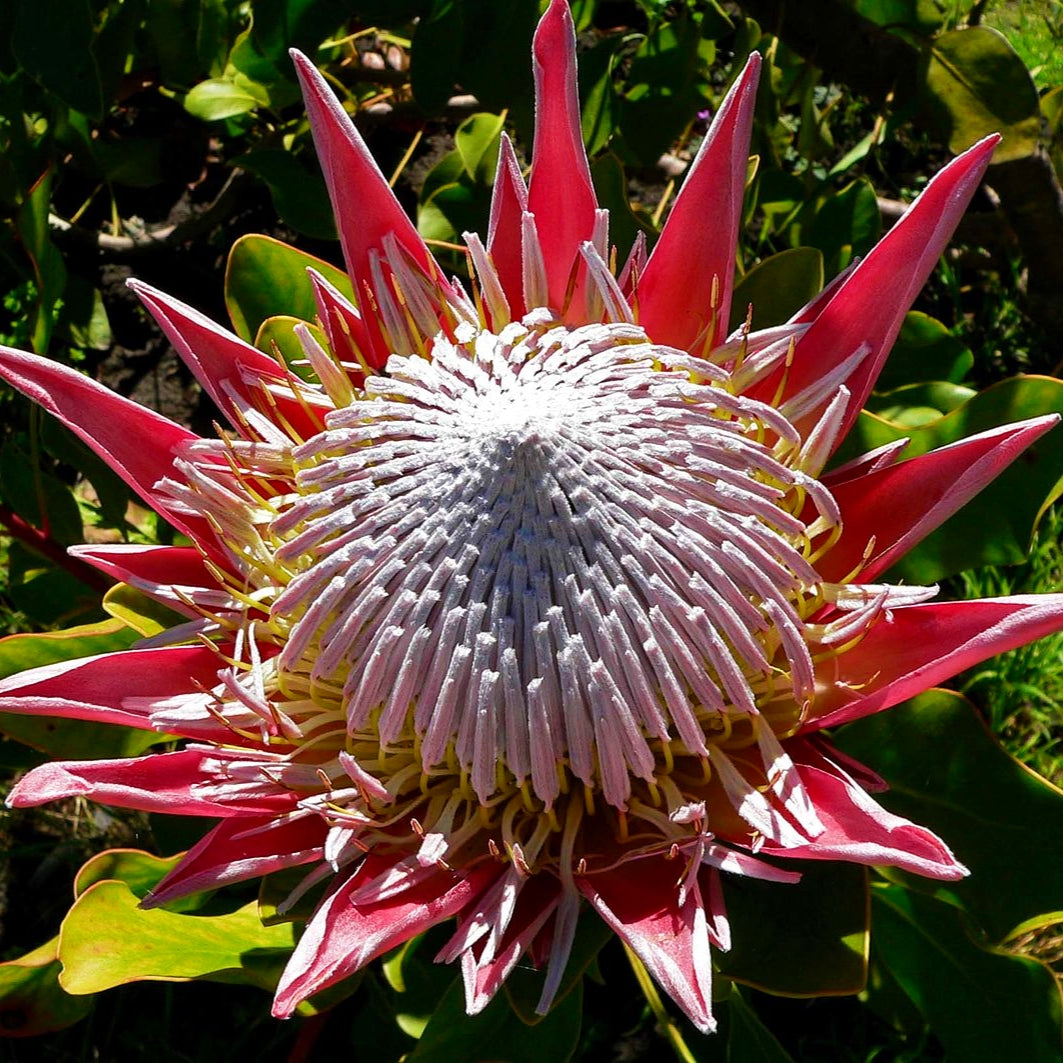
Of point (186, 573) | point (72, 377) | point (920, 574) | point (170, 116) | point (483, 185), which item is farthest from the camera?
point (170, 116)

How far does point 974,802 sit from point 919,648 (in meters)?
0.39

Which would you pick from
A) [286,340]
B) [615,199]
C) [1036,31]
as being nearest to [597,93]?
[615,199]

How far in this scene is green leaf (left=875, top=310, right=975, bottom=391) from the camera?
2477mm

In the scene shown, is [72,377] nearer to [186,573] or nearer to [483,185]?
[186,573]

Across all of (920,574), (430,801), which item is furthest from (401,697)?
(920,574)

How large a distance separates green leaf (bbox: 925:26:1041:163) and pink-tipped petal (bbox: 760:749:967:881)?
1326 mm

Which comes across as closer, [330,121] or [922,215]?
[922,215]

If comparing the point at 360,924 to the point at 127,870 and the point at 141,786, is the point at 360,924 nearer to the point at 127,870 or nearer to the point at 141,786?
the point at 141,786

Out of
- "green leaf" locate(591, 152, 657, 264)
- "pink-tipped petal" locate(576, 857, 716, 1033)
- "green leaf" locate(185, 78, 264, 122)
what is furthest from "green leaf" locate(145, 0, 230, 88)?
"pink-tipped petal" locate(576, 857, 716, 1033)

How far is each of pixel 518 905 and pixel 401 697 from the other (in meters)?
0.28

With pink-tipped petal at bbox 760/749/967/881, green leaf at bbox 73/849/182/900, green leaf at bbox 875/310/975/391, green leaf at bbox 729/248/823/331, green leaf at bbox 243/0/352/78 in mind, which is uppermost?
green leaf at bbox 243/0/352/78

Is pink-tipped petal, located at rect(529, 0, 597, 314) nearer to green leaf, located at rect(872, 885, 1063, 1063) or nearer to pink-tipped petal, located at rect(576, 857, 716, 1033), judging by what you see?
pink-tipped petal, located at rect(576, 857, 716, 1033)

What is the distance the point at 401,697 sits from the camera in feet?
5.05

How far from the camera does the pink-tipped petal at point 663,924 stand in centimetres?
127
